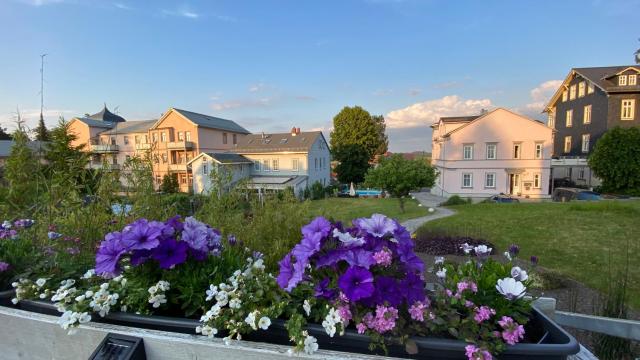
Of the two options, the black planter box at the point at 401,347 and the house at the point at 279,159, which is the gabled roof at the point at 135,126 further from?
the black planter box at the point at 401,347

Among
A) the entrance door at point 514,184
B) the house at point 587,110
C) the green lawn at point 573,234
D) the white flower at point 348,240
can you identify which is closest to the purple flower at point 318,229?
the white flower at point 348,240

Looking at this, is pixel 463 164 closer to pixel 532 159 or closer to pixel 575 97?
pixel 532 159

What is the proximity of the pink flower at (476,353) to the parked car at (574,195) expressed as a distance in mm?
22668

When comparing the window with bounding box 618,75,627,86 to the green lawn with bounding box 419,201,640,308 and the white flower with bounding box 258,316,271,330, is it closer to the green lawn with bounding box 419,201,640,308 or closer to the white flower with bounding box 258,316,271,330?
the green lawn with bounding box 419,201,640,308

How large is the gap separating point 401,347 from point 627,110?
1238 inches

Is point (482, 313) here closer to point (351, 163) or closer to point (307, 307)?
point (307, 307)

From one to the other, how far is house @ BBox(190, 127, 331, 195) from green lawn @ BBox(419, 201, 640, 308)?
16.4m

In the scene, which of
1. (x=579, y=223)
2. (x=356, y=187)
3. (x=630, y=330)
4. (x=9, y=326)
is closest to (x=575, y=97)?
(x=356, y=187)

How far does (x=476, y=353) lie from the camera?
97 centimetres

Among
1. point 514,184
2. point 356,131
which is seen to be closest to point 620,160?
point 514,184

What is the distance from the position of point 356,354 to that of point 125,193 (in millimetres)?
2536

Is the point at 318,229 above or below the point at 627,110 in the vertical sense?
below

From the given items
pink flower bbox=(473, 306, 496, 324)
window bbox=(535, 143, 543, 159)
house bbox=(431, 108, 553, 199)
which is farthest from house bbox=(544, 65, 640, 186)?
pink flower bbox=(473, 306, 496, 324)

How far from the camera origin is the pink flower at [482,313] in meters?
1.07
